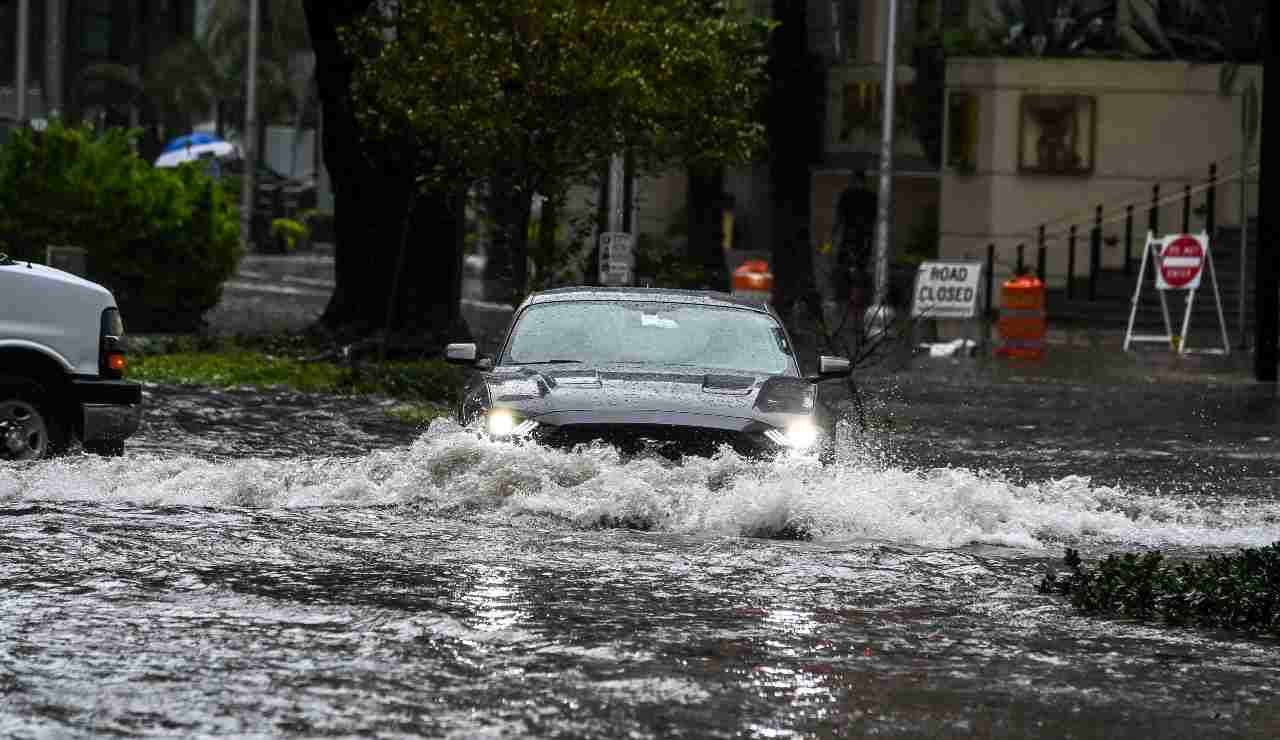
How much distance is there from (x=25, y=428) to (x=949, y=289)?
841 inches

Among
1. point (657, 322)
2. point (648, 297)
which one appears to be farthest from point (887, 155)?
point (657, 322)

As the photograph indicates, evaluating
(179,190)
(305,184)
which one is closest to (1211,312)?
(179,190)

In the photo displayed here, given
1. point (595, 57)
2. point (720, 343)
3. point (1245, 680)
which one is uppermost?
point (595, 57)

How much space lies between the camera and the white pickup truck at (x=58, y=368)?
48.1ft

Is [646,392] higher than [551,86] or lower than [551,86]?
lower

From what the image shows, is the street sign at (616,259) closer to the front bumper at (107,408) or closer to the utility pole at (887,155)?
the front bumper at (107,408)

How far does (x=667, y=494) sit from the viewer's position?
1270 cm

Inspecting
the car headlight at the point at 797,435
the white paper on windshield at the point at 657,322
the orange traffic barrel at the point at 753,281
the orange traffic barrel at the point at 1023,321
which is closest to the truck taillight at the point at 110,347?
the white paper on windshield at the point at 657,322

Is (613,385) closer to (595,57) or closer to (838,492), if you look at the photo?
(838,492)

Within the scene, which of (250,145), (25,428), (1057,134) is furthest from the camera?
(250,145)

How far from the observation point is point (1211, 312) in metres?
39.2

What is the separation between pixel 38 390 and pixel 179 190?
15162 mm

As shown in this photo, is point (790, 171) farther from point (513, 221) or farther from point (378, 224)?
point (513, 221)

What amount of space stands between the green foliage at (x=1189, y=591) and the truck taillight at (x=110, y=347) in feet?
20.4
